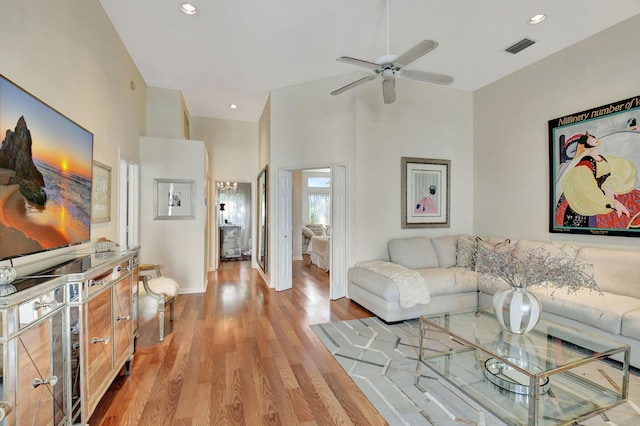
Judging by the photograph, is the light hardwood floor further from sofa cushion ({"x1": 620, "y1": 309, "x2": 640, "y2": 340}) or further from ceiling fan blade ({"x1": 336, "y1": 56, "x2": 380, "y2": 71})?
ceiling fan blade ({"x1": 336, "y1": 56, "x2": 380, "y2": 71})

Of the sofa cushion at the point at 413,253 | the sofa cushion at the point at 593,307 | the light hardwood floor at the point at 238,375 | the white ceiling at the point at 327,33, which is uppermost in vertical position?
the white ceiling at the point at 327,33

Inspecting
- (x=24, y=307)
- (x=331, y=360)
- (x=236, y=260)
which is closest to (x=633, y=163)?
(x=331, y=360)

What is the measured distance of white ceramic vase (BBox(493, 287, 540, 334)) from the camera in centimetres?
219

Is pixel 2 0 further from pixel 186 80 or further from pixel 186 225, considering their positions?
pixel 186 225

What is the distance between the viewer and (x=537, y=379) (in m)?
1.66

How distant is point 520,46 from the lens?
12.2ft

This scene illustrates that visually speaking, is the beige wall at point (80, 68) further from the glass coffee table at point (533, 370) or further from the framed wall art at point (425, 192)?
the framed wall art at point (425, 192)

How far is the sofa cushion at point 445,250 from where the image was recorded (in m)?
4.54

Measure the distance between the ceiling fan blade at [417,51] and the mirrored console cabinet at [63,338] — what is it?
279 centimetres

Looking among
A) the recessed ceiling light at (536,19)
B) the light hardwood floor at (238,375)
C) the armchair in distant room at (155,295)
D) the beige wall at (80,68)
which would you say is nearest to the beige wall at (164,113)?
the beige wall at (80,68)

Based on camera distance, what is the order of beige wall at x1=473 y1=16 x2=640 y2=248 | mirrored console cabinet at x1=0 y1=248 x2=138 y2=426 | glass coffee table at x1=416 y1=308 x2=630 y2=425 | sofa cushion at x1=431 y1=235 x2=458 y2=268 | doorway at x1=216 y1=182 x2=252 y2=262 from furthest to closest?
doorway at x1=216 y1=182 x2=252 y2=262 < sofa cushion at x1=431 y1=235 x2=458 y2=268 < beige wall at x1=473 y1=16 x2=640 y2=248 < glass coffee table at x1=416 y1=308 x2=630 y2=425 < mirrored console cabinet at x1=0 y1=248 x2=138 y2=426

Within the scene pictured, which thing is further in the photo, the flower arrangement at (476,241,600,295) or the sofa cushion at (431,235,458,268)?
the sofa cushion at (431,235,458,268)

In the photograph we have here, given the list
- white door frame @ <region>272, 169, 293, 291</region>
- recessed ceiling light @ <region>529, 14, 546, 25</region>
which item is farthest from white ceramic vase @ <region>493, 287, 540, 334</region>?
white door frame @ <region>272, 169, 293, 291</region>

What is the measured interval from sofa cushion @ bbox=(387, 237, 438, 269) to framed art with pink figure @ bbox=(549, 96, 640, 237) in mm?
1572
